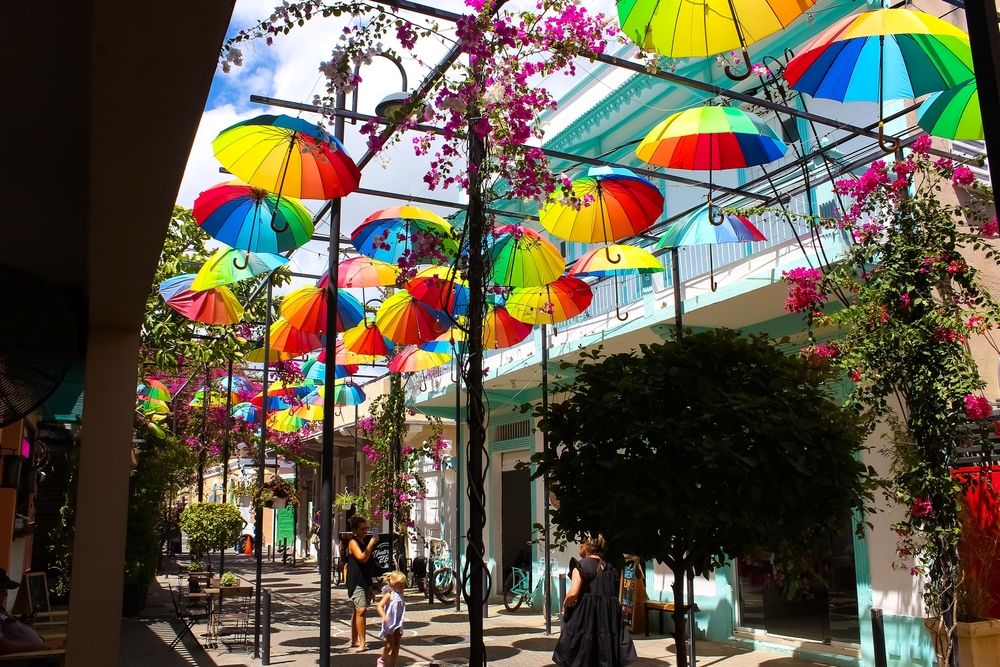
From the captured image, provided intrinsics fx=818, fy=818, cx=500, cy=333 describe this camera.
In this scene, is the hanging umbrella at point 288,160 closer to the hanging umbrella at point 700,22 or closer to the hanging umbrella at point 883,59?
the hanging umbrella at point 700,22

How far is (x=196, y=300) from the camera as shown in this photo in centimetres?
1077

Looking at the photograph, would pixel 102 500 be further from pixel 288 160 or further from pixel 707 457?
pixel 707 457

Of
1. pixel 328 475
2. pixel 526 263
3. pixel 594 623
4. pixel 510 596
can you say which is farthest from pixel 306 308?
pixel 510 596

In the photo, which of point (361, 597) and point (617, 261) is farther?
point (361, 597)

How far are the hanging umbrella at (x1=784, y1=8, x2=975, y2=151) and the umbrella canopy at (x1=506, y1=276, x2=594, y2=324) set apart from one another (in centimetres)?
460

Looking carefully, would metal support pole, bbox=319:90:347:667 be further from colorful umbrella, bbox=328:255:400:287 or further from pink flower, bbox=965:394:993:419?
pink flower, bbox=965:394:993:419

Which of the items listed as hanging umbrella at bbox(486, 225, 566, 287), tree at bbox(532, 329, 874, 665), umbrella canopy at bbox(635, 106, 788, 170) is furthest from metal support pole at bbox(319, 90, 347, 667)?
tree at bbox(532, 329, 874, 665)

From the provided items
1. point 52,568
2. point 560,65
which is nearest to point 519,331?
point 560,65

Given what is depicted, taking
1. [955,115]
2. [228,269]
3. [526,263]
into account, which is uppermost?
[955,115]

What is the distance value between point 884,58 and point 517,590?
13.0 meters

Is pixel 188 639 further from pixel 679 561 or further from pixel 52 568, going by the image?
pixel 679 561

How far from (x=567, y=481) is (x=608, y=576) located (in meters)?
4.56

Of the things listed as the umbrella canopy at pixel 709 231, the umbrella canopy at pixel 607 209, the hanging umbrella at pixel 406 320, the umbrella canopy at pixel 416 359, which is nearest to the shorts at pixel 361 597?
the hanging umbrella at pixel 406 320

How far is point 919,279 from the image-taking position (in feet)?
25.2
